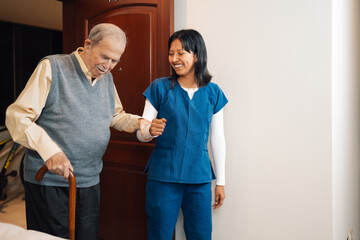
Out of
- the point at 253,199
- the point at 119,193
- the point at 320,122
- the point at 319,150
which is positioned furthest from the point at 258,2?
the point at 119,193

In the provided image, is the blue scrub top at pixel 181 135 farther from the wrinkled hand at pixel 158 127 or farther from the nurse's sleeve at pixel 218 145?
the wrinkled hand at pixel 158 127

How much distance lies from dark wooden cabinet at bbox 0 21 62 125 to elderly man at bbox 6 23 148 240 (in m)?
4.12

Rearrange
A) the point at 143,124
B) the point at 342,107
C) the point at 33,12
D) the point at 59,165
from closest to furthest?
the point at 59,165 → the point at 143,124 → the point at 342,107 → the point at 33,12

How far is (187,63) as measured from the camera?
1.56 meters

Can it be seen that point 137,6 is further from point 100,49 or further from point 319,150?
point 319,150

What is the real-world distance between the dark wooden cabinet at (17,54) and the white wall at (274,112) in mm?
4230

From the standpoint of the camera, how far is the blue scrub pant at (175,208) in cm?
156

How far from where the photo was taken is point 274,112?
1691 mm

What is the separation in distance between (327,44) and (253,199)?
3.17 ft

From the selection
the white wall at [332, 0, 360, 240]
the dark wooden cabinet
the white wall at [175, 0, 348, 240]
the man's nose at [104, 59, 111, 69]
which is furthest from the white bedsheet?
the dark wooden cabinet

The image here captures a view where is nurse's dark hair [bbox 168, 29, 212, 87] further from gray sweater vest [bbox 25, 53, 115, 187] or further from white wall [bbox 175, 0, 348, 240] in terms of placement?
gray sweater vest [bbox 25, 53, 115, 187]

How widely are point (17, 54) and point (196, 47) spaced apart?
4595 millimetres

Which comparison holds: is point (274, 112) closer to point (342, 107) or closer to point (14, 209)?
point (342, 107)

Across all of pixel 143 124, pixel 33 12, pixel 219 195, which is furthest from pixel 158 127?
pixel 33 12
